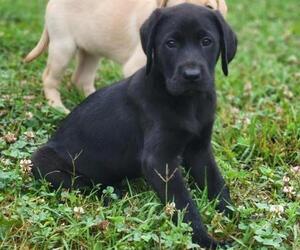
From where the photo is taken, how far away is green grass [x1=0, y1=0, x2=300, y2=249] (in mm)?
3738

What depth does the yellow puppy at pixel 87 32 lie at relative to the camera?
19.2 ft

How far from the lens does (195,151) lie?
434 cm

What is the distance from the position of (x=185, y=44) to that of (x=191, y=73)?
0.20m

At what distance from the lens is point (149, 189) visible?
445cm

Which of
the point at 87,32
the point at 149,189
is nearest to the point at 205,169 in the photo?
the point at 149,189

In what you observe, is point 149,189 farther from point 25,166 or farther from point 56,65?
point 56,65

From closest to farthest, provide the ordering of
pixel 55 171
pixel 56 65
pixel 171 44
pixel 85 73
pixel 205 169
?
1. pixel 171 44
2. pixel 205 169
3. pixel 55 171
4. pixel 56 65
5. pixel 85 73

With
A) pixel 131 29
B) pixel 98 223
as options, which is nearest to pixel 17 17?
pixel 131 29

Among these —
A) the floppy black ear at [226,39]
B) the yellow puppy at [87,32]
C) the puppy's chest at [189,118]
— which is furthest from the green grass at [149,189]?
the floppy black ear at [226,39]

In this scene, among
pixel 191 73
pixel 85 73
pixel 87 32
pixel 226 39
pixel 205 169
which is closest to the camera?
pixel 191 73

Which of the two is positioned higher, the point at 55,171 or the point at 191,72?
the point at 191,72

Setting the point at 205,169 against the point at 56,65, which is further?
the point at 56,65

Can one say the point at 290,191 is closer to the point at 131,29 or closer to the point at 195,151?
the point at 195,151

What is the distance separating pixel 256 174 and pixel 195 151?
62 cm
